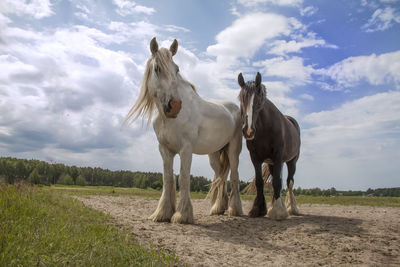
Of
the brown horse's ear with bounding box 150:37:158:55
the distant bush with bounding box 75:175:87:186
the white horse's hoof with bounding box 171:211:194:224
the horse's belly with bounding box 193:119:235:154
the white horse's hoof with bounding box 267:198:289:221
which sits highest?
the brown horse's ear with bounding box 150:37:158:55

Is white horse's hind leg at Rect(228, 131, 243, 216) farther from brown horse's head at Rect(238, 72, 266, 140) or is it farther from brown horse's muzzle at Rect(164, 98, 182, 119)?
brown horse's muzzle at Rect(164, 98, 182, 119)

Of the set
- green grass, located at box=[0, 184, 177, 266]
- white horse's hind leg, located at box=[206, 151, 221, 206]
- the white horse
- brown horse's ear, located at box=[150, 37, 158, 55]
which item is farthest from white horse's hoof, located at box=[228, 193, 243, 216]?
brown horse's ear, located at box=[150, 37, 158, 55]

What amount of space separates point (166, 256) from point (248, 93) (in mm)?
4122

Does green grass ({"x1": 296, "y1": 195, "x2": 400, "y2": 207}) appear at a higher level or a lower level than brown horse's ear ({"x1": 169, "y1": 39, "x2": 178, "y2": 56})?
lower

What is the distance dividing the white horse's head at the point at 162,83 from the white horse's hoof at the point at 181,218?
6.52 ft

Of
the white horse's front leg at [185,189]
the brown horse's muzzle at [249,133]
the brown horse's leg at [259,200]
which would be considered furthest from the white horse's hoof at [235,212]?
the brown horse's muzzle at [249,133]

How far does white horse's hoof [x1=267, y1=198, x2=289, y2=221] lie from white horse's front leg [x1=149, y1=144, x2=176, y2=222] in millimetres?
2330

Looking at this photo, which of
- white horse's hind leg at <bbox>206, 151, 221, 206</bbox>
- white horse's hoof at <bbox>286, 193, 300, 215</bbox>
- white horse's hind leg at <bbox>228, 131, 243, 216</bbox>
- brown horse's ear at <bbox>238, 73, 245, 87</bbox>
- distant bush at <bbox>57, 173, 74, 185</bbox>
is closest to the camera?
brown horse's ear at <bbox>238, 73, 245, 87</bbox>

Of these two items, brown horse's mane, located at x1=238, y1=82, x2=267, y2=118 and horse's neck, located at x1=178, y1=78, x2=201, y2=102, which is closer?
horse's neck, located at x1=178, y1=78, x2=201, y2=102

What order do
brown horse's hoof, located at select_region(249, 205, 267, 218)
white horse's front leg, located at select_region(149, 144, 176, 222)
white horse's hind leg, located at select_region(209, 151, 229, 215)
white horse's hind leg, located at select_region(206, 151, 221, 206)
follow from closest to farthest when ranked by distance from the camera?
white horse's front leg, located at select_region(149, 144, 176, 222)
brown horse's hoof, located at select_region(249, 205, 267, 218)
white horse's hind leg, located at select_region(209, 151, 229, 215)
white horse's hind leg, located at select_region(206, 151, 221, 206)

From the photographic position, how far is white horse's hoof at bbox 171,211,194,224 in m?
5.95

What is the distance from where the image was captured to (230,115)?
24.2ft

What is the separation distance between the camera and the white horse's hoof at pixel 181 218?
5949 mm

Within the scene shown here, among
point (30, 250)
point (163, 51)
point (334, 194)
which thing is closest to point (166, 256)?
point (30, 250)
